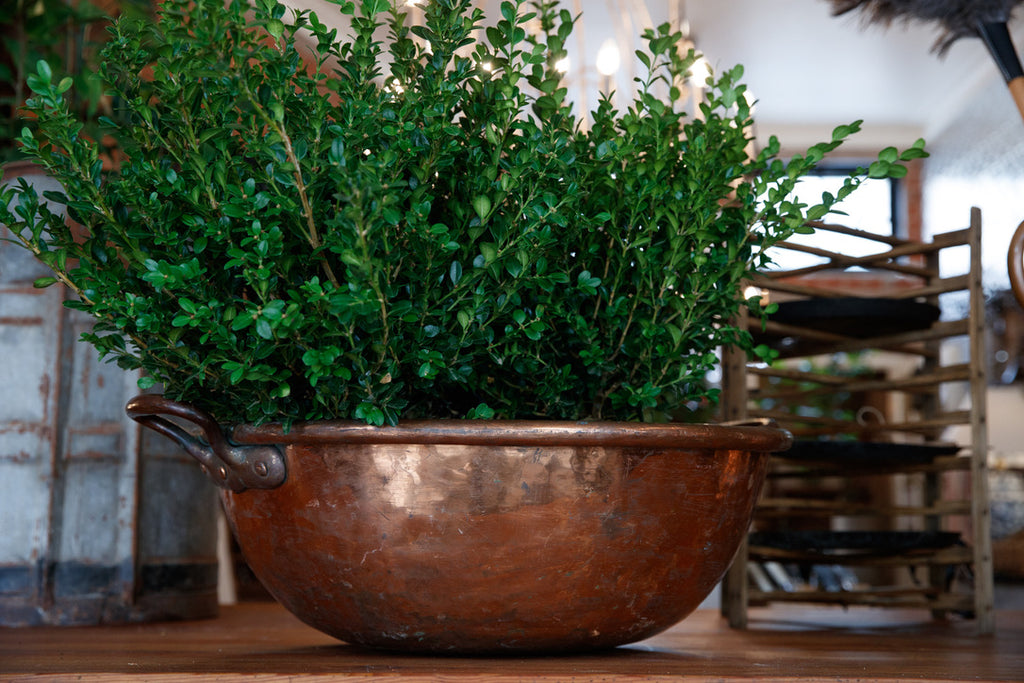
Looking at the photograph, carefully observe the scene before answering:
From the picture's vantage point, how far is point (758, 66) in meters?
6.51

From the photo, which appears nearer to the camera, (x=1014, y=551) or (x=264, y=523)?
(x=264, y=523)

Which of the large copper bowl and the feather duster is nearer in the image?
the large copper bowl


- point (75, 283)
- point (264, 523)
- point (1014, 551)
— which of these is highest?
point (75, 283)

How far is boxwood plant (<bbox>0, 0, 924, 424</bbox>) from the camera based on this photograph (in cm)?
63

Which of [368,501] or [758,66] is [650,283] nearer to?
[368,501]

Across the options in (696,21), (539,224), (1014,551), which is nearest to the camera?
(539,224)

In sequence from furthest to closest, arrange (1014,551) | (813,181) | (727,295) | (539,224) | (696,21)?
(813,181) → (696,21) → (1014,551) → (727,295) → (539,224)

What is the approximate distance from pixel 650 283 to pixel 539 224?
13 centimetres

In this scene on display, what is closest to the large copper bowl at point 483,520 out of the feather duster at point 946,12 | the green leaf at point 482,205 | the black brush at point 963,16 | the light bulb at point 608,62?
the green leaf at point 482,205

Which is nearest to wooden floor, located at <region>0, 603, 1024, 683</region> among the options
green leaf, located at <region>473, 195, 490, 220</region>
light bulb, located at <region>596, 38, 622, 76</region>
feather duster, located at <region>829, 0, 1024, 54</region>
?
green leaf, located at <region>473, 195, 490, 220</region>

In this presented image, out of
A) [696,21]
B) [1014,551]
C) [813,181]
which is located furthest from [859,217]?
[1014,551]

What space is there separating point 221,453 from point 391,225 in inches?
8.9

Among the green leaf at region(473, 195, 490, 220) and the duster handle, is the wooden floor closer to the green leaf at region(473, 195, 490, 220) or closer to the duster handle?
the green leaf at region(473, 195, 490, 220)

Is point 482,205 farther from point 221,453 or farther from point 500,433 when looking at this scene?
point 221,453
